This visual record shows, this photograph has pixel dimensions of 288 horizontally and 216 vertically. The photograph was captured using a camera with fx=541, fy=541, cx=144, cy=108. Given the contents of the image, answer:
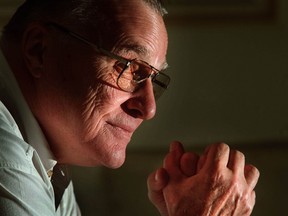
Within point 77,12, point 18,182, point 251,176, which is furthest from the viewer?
point 251,176

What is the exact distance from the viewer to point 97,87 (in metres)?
1.06

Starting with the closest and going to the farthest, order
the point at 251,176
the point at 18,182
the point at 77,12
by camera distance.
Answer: the point at 18,182 < the point at 77,12 < the point at 251,176

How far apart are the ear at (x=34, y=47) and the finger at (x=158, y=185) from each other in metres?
0.32

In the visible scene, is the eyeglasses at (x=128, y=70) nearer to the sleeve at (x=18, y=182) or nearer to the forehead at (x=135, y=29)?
the forehead at (x=135, y=29)

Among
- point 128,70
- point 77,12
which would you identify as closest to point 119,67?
point 128,70

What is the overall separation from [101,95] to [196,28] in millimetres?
592

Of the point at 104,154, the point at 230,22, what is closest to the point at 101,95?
the point at 104,154

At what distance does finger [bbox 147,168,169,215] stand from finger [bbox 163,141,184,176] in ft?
0.05

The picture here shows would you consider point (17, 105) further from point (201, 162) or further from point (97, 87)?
point (201, 162)

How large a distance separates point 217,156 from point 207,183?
0.21ft

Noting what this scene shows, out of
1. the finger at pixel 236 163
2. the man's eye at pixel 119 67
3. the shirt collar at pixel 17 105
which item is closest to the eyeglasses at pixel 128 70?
the man's eye at pixel 119 67

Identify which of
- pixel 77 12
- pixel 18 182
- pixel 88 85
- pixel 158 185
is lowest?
pixel 18 182

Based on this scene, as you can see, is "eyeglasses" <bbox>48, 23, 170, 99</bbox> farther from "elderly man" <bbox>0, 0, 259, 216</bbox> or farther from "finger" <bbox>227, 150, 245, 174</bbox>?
"finger" <bbox>227, 150, 245, 174</bbox>

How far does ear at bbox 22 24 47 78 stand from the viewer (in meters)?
1.04
